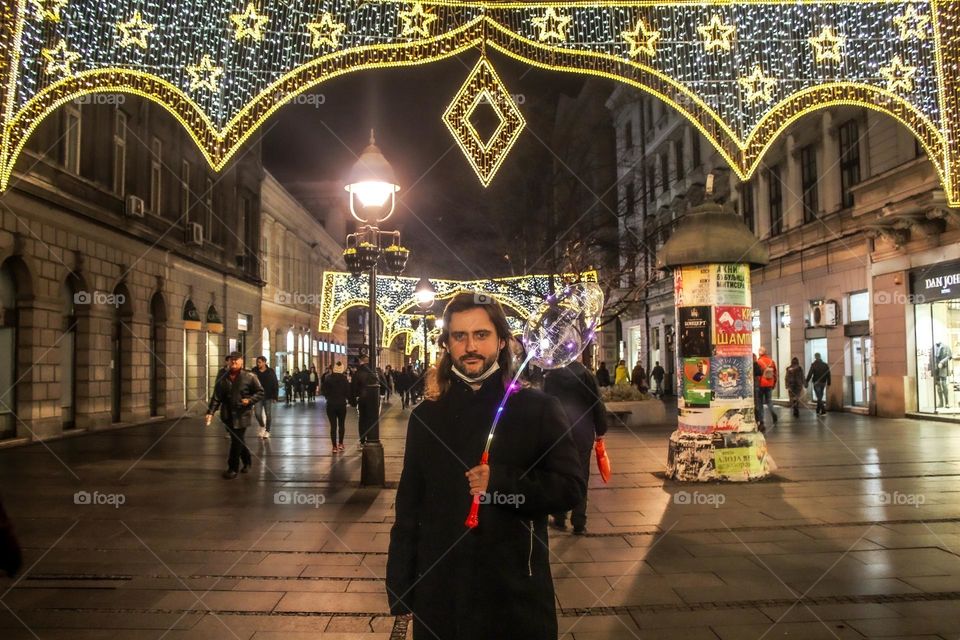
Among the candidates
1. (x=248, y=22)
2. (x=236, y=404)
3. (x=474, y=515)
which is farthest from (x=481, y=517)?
(x=236, y=404)

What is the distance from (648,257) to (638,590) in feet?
98.5

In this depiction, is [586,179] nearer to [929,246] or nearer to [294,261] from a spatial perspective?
[929,246]

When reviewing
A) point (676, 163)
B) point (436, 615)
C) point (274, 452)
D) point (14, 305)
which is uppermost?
point (676, 163)

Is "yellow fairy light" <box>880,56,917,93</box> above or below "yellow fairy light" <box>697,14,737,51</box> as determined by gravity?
below

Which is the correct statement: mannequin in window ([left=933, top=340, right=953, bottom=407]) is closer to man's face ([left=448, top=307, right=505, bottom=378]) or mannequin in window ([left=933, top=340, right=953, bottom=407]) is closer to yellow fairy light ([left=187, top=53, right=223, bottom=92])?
yellow fairy light ([left=187, top=53, right=223, bottom=92])

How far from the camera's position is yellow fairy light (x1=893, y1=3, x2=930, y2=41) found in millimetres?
7375

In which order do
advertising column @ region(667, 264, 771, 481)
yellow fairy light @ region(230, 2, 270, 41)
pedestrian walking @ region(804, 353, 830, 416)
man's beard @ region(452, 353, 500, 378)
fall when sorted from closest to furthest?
man's beard @ region(452, 353, 500, 378), yellow fairy light @ region(230, 2, 270, 41), advertising column @ region(667, 264, 771, 481), pedestrian walking @ region(804, 353, 830, 416)

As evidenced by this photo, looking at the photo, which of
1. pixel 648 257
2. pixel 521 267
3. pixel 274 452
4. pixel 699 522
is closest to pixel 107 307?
pixel 274 452

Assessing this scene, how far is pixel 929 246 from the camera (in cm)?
1900

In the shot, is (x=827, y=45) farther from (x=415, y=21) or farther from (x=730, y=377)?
(x=730, y=377)

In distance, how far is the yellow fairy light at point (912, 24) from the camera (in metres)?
7.38

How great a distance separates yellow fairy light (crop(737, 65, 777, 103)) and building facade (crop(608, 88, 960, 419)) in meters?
6.86

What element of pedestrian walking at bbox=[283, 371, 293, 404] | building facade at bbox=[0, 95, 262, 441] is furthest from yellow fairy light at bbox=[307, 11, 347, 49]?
pedestrian walking at bbox=[283, 371, 293, 404]

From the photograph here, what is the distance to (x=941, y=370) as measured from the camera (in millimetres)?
19109
